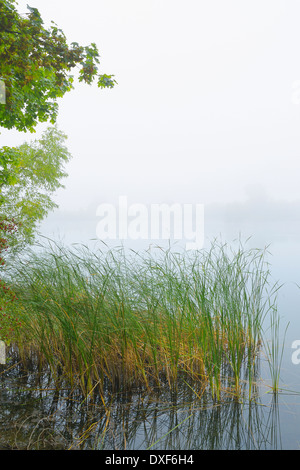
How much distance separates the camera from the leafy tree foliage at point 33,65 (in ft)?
18.0

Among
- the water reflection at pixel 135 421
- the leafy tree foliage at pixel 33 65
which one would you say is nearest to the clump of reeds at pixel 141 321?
the water reflection at pixel 135 421

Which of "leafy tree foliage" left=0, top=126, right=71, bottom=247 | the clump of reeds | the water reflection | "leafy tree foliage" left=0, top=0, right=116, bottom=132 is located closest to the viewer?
the water reflection

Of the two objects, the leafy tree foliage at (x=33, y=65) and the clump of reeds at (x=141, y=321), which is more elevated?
the leafy tree foliage at (x=33, y=65)

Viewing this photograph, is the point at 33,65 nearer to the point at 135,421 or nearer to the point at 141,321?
the point at 141,321

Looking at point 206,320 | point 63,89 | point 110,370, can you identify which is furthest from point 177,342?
point 63,89

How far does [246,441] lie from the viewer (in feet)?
10.6

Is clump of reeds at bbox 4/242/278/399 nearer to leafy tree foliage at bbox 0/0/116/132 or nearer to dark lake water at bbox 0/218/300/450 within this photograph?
dark lake water at bbox 0/218/300/450

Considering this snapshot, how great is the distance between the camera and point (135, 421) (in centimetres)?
338

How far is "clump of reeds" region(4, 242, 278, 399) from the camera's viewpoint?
3807 millimetres

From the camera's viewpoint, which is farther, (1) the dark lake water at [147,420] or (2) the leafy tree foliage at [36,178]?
(2) the leafy tree foliage at [36,178]

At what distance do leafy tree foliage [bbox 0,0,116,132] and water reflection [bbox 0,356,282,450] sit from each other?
408 cm

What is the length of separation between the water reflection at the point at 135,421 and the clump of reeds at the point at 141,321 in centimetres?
16

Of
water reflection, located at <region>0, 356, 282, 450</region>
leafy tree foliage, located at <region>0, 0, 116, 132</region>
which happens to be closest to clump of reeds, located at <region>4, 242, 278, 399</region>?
water reflection, located at <region>0, 356, 282, 450</region>

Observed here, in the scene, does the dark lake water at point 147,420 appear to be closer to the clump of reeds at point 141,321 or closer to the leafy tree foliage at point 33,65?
the clump of reeds at point 141,321
